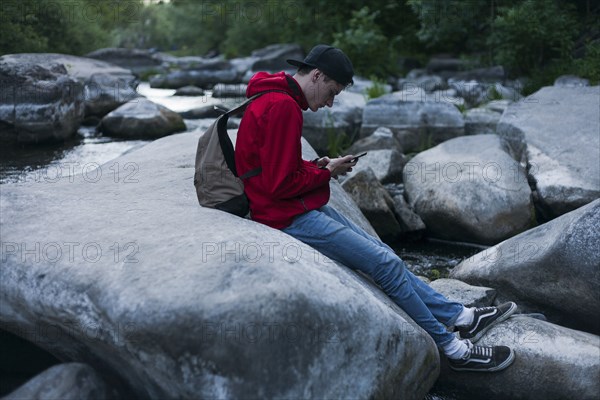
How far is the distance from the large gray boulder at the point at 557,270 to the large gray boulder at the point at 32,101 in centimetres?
766

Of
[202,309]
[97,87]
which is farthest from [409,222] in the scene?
[97,87]

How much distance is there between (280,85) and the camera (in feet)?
12.1

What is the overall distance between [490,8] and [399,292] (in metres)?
16.0

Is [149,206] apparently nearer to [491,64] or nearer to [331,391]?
[331,391]

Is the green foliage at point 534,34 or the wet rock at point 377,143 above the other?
the green foliage at point 534,34

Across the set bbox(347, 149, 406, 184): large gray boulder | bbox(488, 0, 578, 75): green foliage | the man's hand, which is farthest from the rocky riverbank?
bbox(488, 0, 578, 75): green foliage

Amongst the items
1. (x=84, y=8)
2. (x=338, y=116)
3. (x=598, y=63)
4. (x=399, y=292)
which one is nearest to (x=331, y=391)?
(x=399, y=292)

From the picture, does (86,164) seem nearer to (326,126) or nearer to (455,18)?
(326,126)

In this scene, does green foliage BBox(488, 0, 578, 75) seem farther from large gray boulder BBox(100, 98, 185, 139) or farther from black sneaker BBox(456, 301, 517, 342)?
black sneaker BBox(456, 301, 517, 342)

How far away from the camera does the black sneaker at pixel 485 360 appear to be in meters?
3.89

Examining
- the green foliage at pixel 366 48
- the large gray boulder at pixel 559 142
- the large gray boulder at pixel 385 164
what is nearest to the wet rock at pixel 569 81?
the large gray boulder at pixel 559 142

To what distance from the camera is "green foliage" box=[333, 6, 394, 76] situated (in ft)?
62.6

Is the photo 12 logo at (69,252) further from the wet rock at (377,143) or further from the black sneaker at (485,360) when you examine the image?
the wet rock at (377,143)

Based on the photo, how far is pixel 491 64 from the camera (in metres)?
17.7
